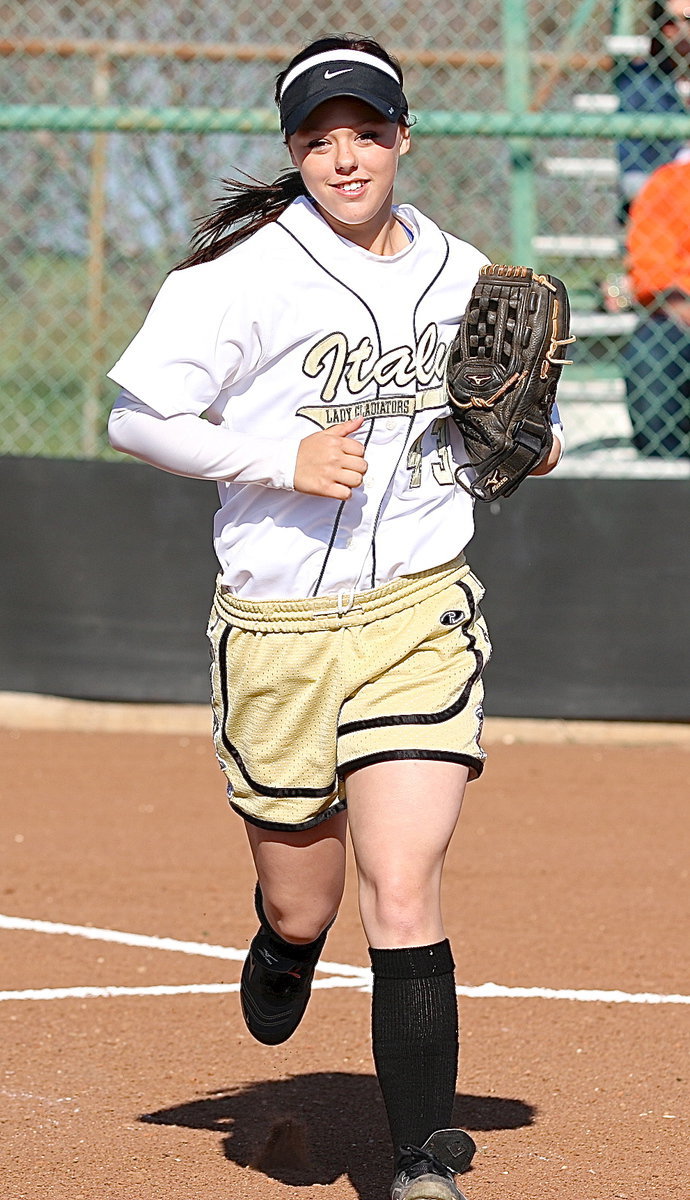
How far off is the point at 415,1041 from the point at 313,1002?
1.67 m

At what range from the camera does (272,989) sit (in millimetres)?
3766

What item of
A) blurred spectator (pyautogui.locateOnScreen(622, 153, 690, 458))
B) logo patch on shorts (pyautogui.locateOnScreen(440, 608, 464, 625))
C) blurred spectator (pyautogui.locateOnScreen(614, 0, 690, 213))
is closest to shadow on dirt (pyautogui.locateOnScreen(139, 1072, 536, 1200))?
logo patch on shorts (pyautogui.locateOnScreen(440, 608, 464, 625))

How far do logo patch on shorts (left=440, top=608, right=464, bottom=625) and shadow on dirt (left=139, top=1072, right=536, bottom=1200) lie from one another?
3.79ft

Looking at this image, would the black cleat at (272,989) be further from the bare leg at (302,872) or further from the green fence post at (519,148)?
the green fence post at (519,148)

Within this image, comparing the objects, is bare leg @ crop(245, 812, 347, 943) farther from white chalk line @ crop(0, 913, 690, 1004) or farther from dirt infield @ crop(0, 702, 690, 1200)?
white chalk line @ crop(0, 913, 690, 1004)

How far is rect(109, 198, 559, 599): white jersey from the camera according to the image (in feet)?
10.7

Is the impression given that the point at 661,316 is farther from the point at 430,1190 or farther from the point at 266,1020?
the point at 430,1190

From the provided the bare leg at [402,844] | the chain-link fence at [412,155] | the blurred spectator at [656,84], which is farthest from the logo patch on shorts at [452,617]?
the blurred spectator at [656,84]

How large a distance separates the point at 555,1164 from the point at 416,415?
1.58m

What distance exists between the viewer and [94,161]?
9.75 m

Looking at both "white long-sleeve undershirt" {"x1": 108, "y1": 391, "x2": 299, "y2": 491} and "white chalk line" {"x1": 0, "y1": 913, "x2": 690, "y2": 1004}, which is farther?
"white chalk line" {"x1": 0, "y1": 913, "x2": 690, "y2": 1004}

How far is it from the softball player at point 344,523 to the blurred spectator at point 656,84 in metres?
5.74

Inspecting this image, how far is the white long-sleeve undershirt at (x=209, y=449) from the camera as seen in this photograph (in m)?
3.24

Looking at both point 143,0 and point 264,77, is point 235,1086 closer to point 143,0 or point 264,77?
point 264,77
